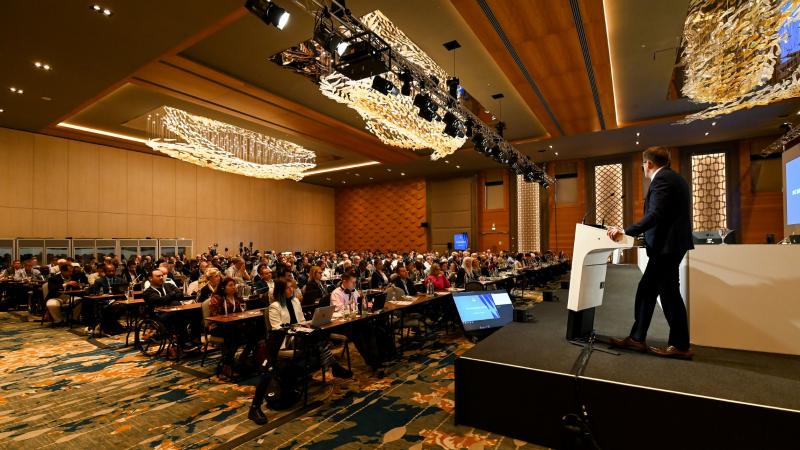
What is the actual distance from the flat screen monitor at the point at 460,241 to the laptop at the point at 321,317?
1790 centimetres

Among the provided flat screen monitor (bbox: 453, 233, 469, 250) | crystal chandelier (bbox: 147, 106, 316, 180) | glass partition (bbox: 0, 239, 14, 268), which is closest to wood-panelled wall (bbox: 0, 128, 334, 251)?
glass partition (bbox: 0, 239, 14, 268)

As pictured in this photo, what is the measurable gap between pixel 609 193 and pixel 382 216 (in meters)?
13.4

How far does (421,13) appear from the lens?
6695mm

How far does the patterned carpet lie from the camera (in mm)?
3352

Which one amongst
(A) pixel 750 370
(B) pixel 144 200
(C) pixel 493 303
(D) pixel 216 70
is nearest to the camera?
(A) pixel 750 370

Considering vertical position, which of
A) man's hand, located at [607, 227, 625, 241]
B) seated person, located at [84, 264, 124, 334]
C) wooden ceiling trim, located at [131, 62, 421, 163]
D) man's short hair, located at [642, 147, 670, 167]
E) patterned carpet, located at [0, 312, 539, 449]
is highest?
wooden ceiling trim, located at [131, 62, 421, 163]

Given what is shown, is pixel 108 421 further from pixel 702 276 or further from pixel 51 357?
pixel 702 276

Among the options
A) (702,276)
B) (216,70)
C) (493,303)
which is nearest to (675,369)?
(702,276)

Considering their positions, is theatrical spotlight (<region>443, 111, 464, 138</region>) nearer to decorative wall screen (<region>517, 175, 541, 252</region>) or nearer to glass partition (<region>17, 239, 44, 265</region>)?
decorative wall screen (<region>517, 175, 541, 252</region>)

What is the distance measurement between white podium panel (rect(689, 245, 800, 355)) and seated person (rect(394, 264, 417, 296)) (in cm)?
508

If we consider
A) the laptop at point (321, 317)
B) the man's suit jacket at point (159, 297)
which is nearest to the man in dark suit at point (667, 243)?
the laptop at point (321, 317)

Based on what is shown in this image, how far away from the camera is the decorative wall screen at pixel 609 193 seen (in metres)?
18.4

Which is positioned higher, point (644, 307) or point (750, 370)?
point (644, 307)

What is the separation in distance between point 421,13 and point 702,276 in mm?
5899
